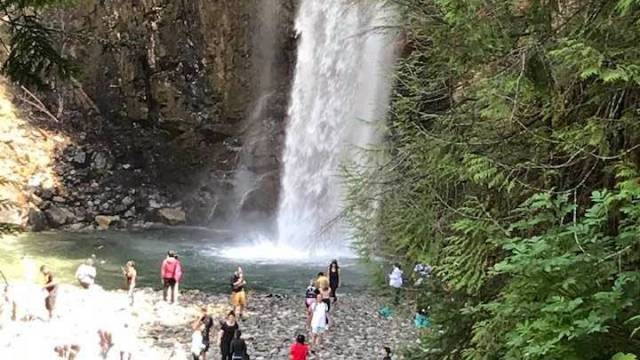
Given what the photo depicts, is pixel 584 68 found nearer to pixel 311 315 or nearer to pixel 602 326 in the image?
pixel 602 326

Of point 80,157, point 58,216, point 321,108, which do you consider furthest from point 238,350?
point 80,157

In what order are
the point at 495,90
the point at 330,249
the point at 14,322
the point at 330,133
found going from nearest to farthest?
the point at 495,90 → the point at 14,322 → the point at 330,249 → the point at 330,133

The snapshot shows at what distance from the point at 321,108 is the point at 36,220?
12.5m

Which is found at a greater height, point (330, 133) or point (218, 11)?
point (218, 11)

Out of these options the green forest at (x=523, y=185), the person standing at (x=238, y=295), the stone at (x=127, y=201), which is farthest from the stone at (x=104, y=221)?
the green forest at (x=523, y=185)

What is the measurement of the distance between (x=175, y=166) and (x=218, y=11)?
7288mm

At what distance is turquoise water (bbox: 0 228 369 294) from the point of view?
19516mm

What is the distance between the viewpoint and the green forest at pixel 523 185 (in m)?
3.81

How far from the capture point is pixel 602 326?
356 cm

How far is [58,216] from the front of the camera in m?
27.0

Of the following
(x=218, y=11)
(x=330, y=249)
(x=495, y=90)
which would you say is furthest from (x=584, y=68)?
(x=218, y=11)

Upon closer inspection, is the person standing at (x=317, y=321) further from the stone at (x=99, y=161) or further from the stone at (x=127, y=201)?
the stone at (x=99, y=161)

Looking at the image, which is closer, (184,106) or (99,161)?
(99,161)

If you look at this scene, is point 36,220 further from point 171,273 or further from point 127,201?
point 171,273
